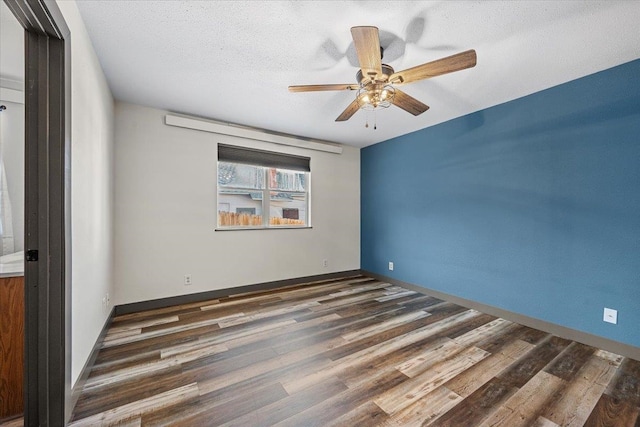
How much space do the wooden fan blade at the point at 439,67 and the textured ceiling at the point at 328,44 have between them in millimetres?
291

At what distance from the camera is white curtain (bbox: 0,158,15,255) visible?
162 cm

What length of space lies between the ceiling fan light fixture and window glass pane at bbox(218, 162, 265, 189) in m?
2.21

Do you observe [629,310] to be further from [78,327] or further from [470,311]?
[78,327]

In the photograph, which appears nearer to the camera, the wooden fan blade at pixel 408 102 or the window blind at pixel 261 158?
the wooden fan blade at pixel 408 102

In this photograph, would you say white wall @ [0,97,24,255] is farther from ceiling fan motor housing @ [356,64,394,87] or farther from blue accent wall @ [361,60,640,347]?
blue accent wall @ [361,60,640,347]

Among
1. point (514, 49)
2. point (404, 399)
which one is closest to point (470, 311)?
point (404, 399)

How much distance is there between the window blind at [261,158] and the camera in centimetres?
354

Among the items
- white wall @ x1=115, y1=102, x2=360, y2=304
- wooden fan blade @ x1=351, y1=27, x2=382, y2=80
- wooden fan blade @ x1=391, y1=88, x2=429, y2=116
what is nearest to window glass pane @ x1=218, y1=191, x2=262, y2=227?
white wall @ x1=115, y1=102, x2=360, y2=304

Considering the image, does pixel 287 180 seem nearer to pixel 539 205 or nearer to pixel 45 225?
pixel 45 225

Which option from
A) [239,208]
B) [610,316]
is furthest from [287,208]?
[610,316]

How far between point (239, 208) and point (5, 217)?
2.28 meters

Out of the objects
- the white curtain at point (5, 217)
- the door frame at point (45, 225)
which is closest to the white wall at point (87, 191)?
the door frame at point (45, 225)

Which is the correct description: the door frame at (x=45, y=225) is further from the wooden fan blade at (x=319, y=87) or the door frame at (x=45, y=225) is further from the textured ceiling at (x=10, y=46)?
the wooden fan blade at (x=319, y=87)

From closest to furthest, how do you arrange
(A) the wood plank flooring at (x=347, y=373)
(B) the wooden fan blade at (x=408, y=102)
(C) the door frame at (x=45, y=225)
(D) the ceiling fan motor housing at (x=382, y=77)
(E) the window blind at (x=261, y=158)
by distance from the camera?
1. (C) the door frame at (x=45, y=225)
2. (A) the wood plank flooring at (x=347, y=373)
3. (D) the ceiling fan motor housing at (x=382, y=77)
4. (B) the wooden fan blade at (x=408, y=102)
5. (E) the window blind at (x=261, y=158)
